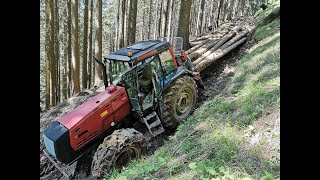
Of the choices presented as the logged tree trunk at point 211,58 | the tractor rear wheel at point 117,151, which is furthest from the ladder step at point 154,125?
the logged tree trunk at point 211,58

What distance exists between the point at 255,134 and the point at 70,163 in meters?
3.92

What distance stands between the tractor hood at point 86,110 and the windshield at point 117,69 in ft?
1.29

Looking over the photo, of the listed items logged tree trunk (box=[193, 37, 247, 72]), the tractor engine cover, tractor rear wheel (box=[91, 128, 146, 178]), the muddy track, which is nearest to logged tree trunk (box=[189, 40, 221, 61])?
logged tree trunk (box=[193, 37, 247, 72])

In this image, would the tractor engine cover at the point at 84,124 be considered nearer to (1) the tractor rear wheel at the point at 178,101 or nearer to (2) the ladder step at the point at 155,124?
(2) the ladder step at the point at 155,124

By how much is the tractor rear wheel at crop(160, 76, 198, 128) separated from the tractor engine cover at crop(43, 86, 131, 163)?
0.96 meters

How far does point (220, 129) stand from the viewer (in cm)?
517

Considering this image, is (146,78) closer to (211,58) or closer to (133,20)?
(211,58)

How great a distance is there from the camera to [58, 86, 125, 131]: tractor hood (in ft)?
21.1

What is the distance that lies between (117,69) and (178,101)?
171cm

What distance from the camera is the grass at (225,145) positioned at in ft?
13.1
